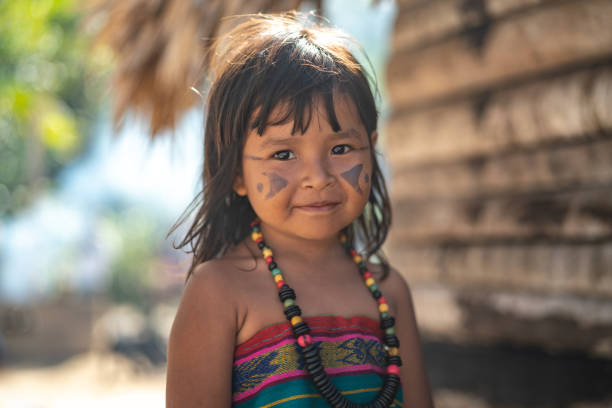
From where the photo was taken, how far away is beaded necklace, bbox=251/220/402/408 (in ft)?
4.50

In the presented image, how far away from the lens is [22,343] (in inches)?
497

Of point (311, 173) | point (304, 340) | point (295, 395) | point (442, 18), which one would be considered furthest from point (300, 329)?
point (442, 18)

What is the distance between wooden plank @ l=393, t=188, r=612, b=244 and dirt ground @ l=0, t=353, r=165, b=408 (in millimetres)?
6091

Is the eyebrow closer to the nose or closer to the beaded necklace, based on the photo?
the nose

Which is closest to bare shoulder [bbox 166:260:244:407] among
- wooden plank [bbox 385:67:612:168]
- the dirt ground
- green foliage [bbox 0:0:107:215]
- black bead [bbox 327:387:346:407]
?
black bead [bbox 327:387:346:407]

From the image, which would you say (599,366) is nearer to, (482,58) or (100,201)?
(482,58)

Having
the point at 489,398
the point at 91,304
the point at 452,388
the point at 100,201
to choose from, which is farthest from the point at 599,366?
the point at 100,201

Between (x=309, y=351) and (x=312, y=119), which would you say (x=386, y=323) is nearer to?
(x=309, y=351)

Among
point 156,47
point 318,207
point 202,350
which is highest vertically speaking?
point 156,47

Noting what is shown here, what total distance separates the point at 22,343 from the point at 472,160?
12215 millimetres

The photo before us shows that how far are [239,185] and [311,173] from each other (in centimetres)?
27

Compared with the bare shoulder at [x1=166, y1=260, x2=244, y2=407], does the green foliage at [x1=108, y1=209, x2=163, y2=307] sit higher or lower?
lower

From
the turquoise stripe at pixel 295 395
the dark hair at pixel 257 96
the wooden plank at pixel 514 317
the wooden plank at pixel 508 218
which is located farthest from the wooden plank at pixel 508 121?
the turquoise stripe at pixel 295 395

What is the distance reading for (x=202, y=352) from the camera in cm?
135
